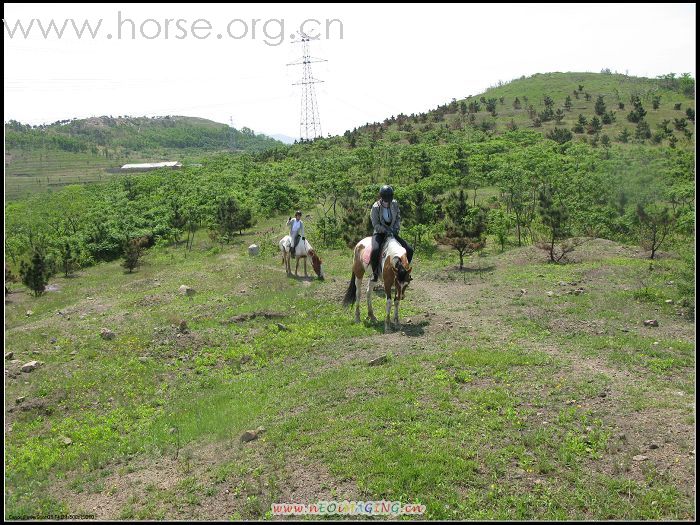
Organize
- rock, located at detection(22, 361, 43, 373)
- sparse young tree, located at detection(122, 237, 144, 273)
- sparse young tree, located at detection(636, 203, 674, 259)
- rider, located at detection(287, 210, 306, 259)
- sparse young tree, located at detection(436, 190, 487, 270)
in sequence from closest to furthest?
1. rock, located at detection(22, 361, 43, 373)
2. rider, located at detection(287, 210, 306, 259)
3. sparse young tree, located at detection(636, 203, 674, 259)
4. sparse young tree, located at detection(436, 190, 487, 270)
5. sparse young tree, located at detection(122, 237, 144, 273)

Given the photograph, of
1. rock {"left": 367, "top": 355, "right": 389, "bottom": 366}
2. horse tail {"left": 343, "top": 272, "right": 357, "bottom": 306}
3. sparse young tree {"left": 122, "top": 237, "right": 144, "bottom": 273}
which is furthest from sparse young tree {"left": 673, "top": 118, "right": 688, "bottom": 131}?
rock {"left": 367, "top": 355, "right": 389, "bottom": 366}

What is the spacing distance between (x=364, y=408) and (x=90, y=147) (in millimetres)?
121560

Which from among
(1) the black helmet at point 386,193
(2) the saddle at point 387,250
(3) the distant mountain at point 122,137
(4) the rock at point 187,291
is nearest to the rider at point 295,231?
(4) the rock at point 187,291

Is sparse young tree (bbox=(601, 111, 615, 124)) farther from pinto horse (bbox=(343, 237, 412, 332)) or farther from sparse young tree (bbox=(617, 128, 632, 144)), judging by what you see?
pinto horse (bbox=(343, 237, 412, 332))

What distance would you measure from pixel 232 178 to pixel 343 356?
118ft

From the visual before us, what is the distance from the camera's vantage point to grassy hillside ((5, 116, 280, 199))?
75.0 m

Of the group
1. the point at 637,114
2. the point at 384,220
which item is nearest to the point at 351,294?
the point at 384,220

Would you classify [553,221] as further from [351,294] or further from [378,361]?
[378,361]

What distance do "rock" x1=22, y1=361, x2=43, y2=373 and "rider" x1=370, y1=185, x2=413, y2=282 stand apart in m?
8.69

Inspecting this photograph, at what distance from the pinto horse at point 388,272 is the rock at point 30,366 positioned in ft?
26.6

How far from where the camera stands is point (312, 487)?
667 centimetres

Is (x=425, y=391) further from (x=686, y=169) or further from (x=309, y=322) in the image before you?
(x=686, y=169)

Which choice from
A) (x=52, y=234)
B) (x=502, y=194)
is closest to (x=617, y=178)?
(x=502, y=194)

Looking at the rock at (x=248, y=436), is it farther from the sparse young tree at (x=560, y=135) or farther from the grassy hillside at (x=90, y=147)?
the grassy hillside at (x=90, y=147)
